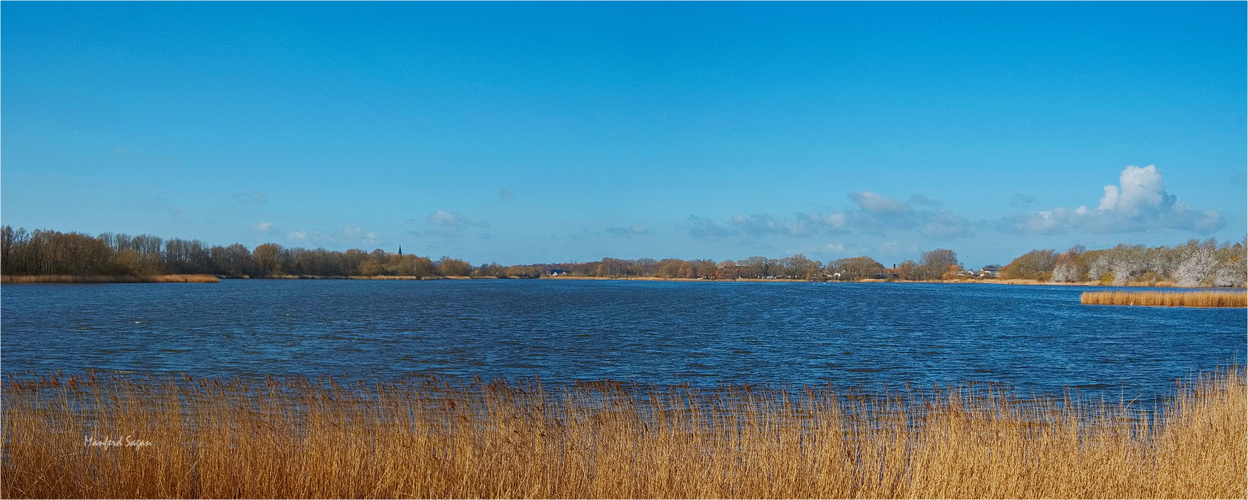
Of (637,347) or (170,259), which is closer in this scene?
(637,347)

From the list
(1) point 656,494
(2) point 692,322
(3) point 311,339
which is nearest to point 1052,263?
(2) point 692,322

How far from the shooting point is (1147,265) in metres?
128

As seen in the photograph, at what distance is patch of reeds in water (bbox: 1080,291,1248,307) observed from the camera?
194 ft

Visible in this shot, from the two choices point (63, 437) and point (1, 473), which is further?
point (63, 437)

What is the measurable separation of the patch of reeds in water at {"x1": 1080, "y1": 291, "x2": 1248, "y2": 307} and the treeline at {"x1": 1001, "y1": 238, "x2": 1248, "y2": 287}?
143ft

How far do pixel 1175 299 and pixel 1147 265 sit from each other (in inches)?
3100

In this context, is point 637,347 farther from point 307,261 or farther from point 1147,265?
point 307,261

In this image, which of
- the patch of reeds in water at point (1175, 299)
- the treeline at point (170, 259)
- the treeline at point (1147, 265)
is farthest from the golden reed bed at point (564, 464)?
the treeline at point (1147, 265)

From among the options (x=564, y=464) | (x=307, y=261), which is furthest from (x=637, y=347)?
(x=307, y=261)

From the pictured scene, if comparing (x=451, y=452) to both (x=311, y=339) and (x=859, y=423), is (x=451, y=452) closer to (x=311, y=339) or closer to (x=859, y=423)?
(x=859, y=423)

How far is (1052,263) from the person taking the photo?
587 feet

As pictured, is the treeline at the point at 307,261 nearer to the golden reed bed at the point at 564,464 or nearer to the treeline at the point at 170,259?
the treeline at the point at 170,259

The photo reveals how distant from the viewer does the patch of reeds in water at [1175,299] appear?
59.2m

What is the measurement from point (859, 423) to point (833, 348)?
15395 mm
